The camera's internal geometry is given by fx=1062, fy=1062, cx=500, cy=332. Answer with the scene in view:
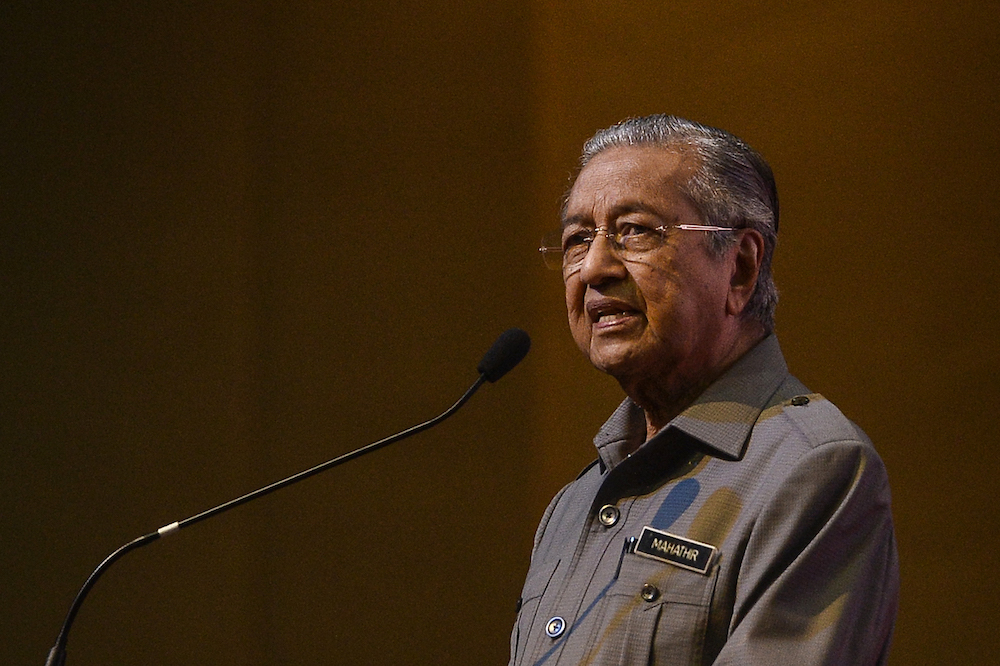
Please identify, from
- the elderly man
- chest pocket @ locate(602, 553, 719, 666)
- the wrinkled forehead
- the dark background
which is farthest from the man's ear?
the dark background

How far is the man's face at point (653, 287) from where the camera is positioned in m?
1.53

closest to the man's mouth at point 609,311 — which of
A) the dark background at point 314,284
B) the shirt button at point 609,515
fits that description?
the shirt button at point 609,515

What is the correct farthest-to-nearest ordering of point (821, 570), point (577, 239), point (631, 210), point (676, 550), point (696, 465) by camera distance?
point (577, 239) < point (631, 210) < point (696, 465) < point (676, 550) < point (821, 570)

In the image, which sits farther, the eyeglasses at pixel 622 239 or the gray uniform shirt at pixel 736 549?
the eyeglasses at pixel 622 239

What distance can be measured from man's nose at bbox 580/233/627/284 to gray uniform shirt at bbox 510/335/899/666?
221 mm

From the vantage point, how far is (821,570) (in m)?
1.21

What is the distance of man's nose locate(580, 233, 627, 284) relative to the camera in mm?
1564

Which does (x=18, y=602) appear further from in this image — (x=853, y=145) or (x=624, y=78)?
(x=853, y=145)

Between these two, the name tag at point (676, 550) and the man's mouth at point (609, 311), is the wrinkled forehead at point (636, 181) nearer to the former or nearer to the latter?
the man's mouth at point (609, 311)

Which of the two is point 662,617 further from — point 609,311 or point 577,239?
point 577,239

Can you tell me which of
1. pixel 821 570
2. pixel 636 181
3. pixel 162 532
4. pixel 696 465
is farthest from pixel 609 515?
pixel 162 532

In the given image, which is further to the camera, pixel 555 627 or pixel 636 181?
pixel 636 181

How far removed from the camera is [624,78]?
2.62 metres

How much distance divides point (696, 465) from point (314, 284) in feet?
4.94
